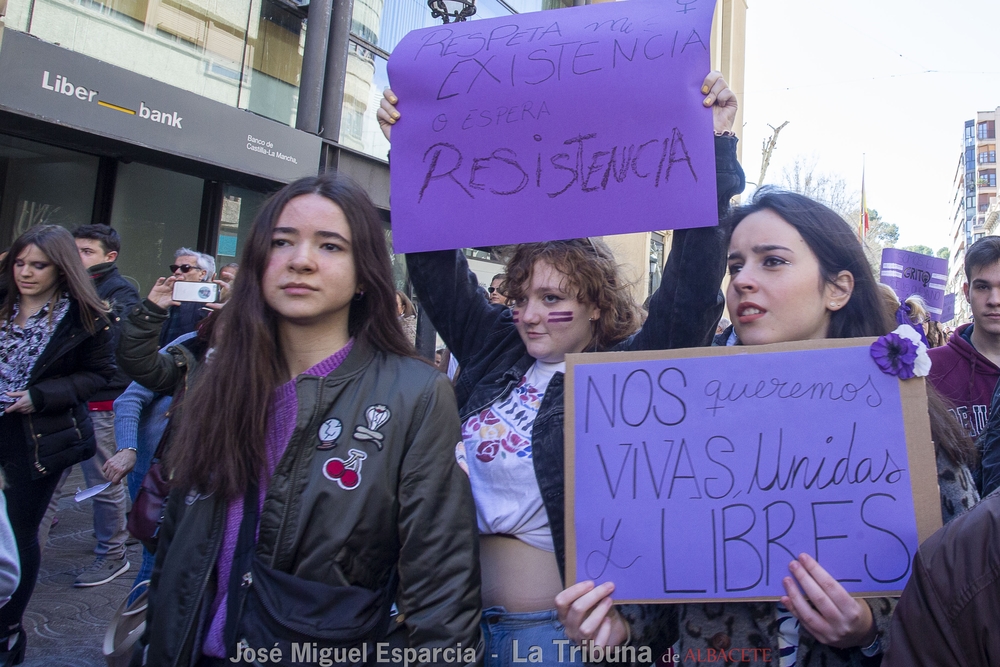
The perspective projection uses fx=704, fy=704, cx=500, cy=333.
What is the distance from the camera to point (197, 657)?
1574mm

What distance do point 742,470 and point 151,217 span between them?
836cm

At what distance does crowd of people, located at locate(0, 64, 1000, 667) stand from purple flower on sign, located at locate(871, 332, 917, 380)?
9.6 inches

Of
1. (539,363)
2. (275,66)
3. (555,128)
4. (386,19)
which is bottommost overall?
(539,363)

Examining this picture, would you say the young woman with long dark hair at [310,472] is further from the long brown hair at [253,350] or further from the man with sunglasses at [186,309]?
the man with sunglasses at [186,309]

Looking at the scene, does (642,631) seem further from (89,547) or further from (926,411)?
(89,547)

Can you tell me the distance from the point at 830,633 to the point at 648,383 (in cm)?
60

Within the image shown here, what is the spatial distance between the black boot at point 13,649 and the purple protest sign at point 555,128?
9.32ft

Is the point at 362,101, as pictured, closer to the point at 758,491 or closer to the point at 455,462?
the point at 455,462

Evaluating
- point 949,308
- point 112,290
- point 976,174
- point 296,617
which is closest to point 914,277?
point 949,308

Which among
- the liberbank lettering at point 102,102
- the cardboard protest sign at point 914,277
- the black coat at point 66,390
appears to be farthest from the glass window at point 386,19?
the black coat at point 66,390

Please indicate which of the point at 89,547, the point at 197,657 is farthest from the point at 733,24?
the point at 197,657

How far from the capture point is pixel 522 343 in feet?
7.07

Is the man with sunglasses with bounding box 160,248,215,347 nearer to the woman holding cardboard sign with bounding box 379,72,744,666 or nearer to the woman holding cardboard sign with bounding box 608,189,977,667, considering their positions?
the woman holding cardboard sign with bounding box 379,72,744,666

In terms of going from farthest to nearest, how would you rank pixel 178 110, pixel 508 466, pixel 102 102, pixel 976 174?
pixel 976 174
pixel 178 110
pixel 102 102
pixel 508 466
